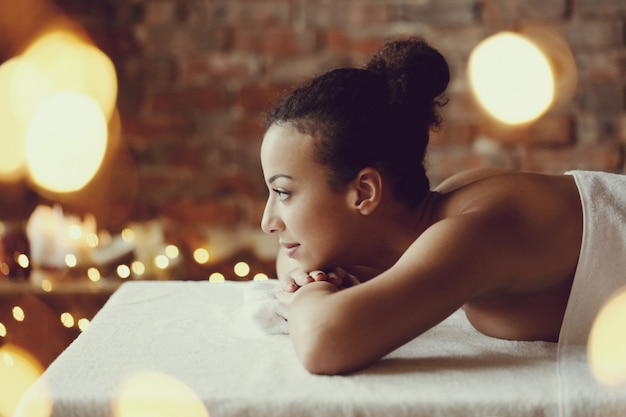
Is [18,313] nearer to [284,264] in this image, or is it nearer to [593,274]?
[284,264]

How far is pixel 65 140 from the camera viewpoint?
2338 millimetres

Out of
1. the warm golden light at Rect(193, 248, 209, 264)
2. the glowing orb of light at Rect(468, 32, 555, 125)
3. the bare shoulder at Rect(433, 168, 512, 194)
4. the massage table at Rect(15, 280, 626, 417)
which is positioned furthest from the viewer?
the warm golden light at Rect(193, 248, 209, 264)

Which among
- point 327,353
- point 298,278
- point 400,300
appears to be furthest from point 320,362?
point 298,278

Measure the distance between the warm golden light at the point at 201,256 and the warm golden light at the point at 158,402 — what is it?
139 centimetres

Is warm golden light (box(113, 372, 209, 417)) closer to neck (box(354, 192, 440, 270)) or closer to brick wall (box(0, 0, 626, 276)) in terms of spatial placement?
neck (box(354, 192, 440, 270))

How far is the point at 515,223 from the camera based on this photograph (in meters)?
1.08

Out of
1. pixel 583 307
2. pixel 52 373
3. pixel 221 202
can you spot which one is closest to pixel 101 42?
pixel 221 202

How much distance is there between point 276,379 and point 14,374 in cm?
146

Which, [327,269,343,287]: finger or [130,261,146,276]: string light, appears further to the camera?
[130,261,146,276]: string light

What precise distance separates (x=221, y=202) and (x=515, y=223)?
1394mm

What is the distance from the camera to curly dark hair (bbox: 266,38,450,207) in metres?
1.15

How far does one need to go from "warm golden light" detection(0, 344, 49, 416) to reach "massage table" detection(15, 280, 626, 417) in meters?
1.06

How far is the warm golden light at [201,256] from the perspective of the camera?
2.35 m

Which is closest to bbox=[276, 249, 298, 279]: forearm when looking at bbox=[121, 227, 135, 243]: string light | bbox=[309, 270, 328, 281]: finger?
bbox=[309, 270, 328, 281]: finger
